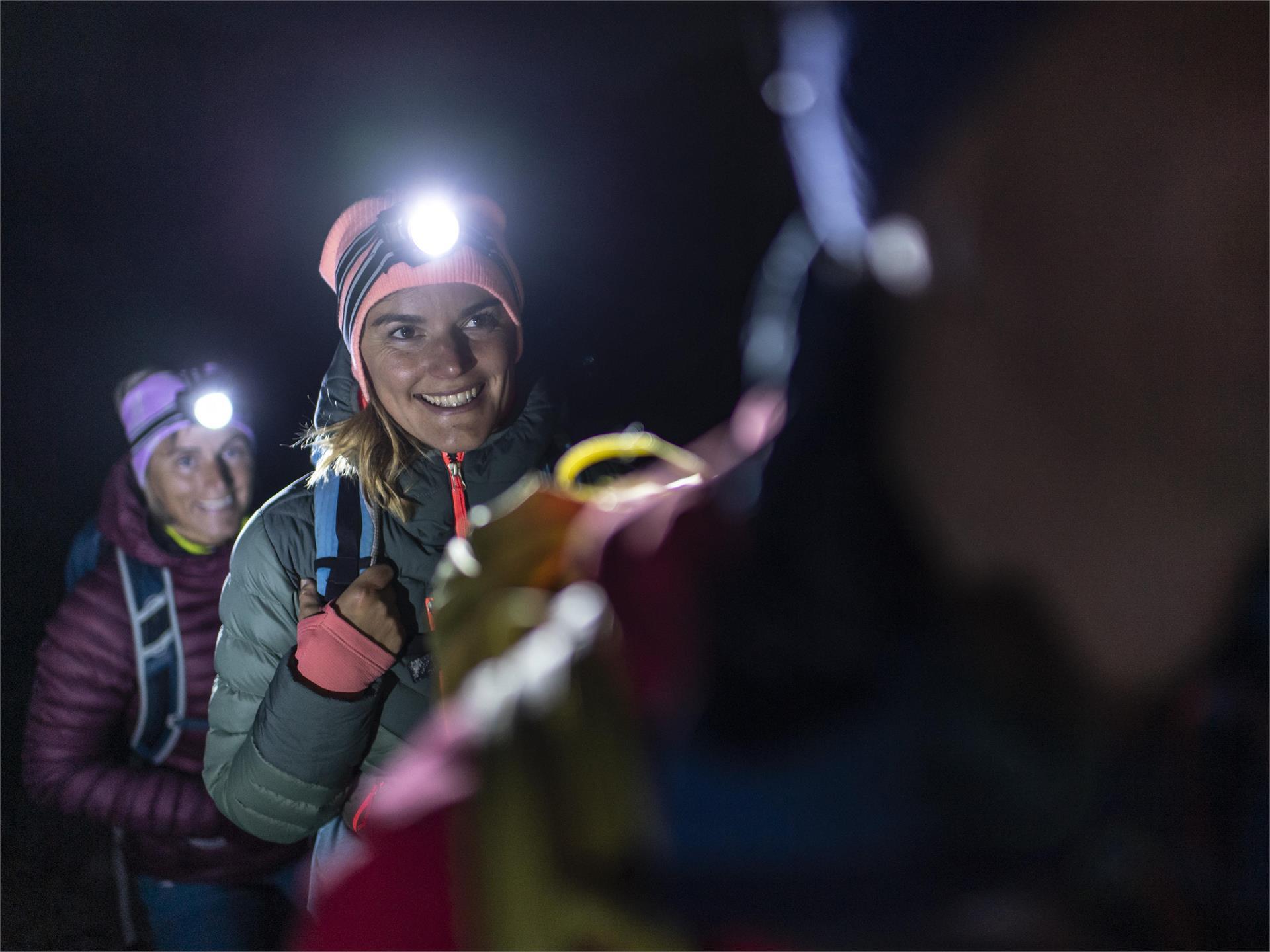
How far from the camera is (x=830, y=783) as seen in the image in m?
0.37

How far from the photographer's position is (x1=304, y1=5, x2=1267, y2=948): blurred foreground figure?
1.19 ft

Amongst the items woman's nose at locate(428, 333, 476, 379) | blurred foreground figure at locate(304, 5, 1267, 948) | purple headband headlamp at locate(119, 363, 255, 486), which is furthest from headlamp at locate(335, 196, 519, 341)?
blurred foreground figure at locate(304, 5, 1267, 948)

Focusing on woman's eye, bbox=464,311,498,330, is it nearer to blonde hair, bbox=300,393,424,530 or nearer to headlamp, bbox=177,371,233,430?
blonde hair, bbox=300,393,424,530

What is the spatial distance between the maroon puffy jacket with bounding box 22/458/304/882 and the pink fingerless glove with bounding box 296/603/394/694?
0.36 meters

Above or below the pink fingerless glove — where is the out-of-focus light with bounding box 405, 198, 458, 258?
above

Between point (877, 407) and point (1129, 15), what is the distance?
196 mm

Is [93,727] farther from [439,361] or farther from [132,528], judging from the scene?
[439,361]

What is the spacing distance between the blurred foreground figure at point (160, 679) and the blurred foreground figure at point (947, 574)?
1.04 meters

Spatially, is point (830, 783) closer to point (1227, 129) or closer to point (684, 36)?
point (1227, 129)

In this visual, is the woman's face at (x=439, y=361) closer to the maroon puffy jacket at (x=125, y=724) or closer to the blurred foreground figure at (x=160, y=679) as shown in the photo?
the blurred foreground figure at (x=160, y=679)

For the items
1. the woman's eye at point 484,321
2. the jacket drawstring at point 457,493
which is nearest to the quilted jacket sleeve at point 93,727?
the jacket drawstring at point 457,493

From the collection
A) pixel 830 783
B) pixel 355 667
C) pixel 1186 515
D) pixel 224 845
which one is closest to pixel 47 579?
pixel 224 845

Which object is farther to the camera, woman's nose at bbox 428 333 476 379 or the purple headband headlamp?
the purple headband headlamp

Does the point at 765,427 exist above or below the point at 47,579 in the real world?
below
